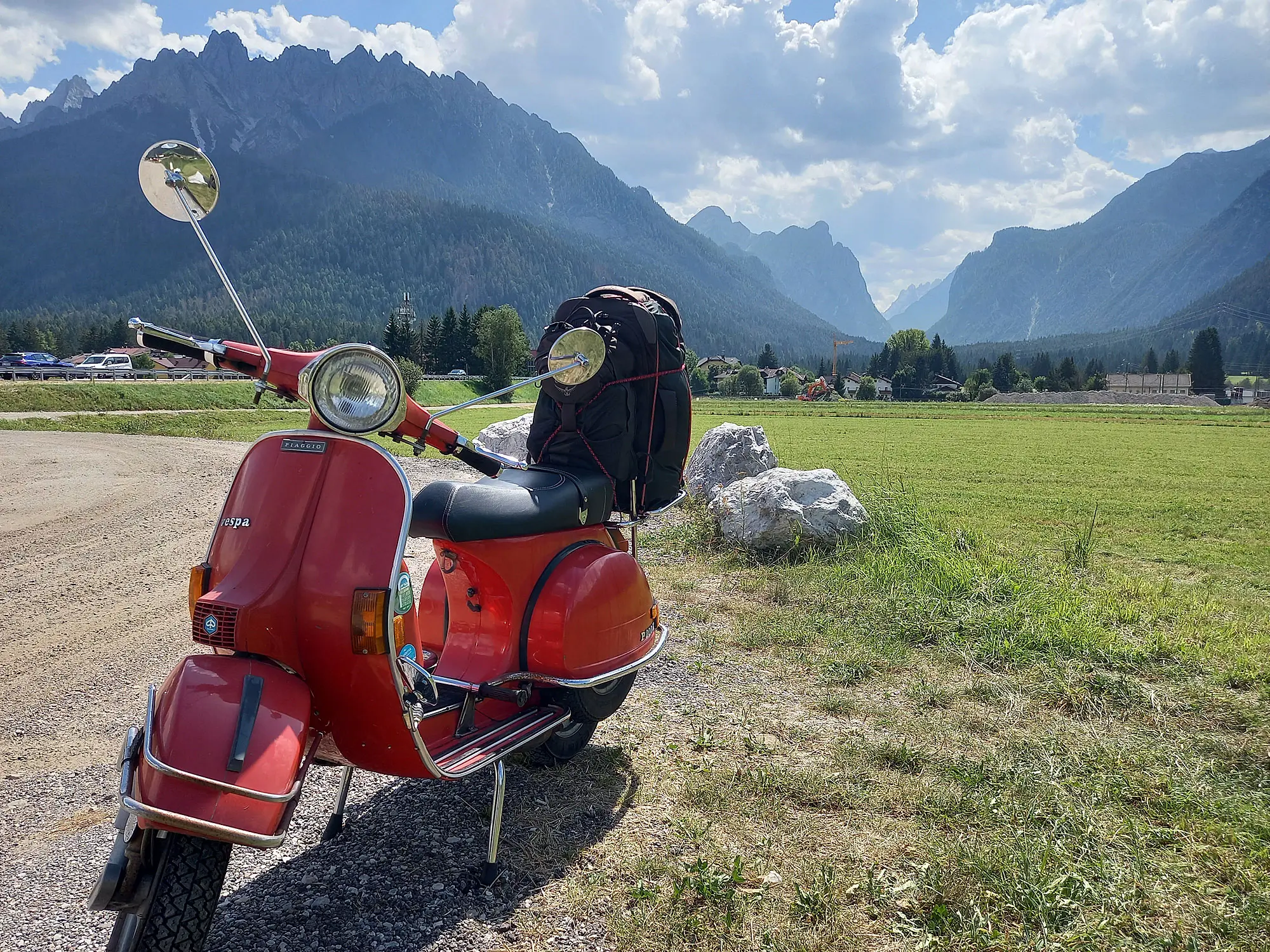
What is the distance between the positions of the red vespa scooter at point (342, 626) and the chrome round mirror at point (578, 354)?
1 centimetres

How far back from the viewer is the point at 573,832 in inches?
140

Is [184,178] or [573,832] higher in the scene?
[184,178]

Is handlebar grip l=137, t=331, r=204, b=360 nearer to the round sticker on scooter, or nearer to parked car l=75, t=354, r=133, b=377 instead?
the round sticker on scooter

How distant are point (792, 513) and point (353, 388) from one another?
21.4 ft

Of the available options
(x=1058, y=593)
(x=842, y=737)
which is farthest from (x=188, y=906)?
(x=1058, y=593)

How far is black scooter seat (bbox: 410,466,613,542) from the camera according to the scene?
328cm

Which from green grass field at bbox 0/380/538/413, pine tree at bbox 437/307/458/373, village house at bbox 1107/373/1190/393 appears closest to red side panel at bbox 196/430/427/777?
green grass field at bbox 0/380/538/413

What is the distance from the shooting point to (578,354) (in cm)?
360

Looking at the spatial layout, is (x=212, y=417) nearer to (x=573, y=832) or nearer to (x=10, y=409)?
(x=10, y=409)

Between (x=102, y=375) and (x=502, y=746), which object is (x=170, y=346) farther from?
(x=102, y=375)

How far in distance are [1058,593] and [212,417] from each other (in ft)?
97.9

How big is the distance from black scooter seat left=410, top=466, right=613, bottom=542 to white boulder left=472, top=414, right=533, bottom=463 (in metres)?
9.15

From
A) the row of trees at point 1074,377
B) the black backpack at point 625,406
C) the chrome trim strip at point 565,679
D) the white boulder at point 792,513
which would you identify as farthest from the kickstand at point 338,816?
the row of trees at point 1074,377

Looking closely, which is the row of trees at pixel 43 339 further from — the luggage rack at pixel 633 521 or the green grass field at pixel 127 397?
the luggage rack at pixel 633 521
